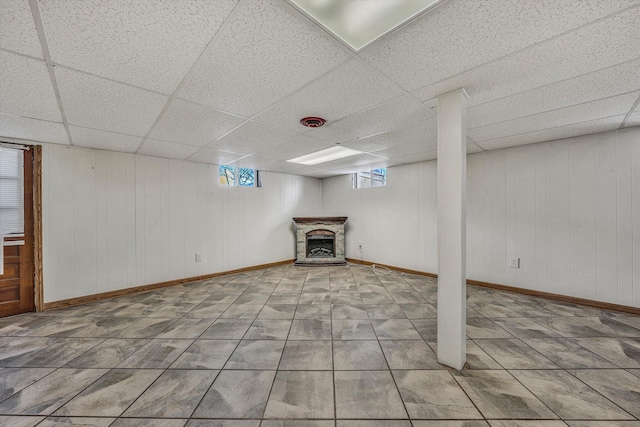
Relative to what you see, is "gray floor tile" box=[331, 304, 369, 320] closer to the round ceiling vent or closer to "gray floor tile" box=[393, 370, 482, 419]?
"gray floor tile" box=[393, 370, 482, 419]

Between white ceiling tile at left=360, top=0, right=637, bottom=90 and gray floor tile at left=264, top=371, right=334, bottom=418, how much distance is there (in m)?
2.21

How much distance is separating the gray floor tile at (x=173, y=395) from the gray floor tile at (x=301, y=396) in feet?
1.66

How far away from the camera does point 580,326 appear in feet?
7.89

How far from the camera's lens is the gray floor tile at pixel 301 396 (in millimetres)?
1395

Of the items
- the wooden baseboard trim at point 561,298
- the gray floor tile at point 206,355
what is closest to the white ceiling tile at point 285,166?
the gray floor tile at point 206,355

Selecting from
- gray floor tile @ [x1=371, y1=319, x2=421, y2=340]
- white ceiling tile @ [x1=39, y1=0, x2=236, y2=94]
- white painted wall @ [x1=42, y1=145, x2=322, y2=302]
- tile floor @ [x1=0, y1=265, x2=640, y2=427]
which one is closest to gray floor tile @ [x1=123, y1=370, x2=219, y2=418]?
tile floor @ [x1=0, y1=265, x2=640, y2=427]

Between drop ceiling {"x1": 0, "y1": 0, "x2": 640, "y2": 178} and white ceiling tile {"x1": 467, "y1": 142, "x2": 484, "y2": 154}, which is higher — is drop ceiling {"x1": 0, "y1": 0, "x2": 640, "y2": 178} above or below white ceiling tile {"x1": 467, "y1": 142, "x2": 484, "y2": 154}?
below

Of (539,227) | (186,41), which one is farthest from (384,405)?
(539,227)

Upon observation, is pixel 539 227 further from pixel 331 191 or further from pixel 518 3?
pixel 331 191

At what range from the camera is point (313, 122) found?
238 cm

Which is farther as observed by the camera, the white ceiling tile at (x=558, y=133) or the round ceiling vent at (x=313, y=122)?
the white ceiling tile at (x=558, y=133)

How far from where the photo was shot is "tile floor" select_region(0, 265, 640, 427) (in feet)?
4.55

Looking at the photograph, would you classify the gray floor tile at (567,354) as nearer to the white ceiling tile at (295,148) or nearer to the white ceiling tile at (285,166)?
the white ceiling tile at (295,148)

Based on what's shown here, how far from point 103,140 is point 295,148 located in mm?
2484
